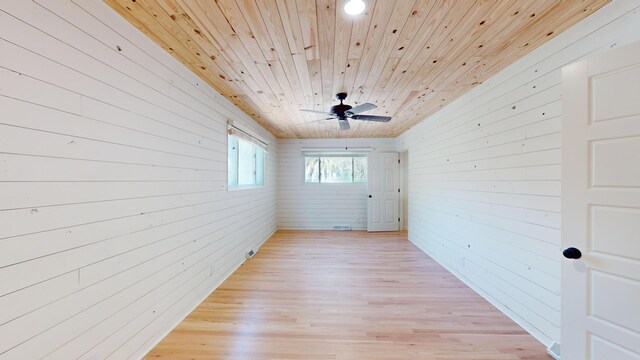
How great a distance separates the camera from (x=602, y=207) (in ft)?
4.07

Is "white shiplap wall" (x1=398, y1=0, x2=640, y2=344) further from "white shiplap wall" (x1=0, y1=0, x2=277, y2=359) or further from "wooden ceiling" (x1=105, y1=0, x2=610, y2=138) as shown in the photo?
"white shiplap wall" (x1=0, y1=0, x2=277, y2=359)

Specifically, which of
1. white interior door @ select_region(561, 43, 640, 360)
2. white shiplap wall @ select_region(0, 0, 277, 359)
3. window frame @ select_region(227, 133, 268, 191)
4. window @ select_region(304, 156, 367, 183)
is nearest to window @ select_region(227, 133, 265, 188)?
window frame @ select_region(227, 133, 268, 191)

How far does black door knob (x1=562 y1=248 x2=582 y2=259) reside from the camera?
1316mm

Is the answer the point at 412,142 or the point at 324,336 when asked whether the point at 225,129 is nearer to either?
the point at 324,336

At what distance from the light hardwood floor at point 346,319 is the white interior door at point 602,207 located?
0.76 metres

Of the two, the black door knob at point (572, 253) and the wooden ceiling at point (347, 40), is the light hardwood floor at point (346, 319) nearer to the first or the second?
the black door knob at point (572, 253)

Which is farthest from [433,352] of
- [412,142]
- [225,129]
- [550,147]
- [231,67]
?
[412,142]

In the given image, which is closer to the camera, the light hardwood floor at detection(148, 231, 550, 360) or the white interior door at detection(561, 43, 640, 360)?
the white interior door at detection(561, 43, 640, 360)

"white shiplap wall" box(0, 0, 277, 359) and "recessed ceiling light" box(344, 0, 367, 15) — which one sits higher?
"recessed ceiling light" box(344, 0, 367, 15)

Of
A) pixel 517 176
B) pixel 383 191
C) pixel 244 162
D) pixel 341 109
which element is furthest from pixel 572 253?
pixel 383 191

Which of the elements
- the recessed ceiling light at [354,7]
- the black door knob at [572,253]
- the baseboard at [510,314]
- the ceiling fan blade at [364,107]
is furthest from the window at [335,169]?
the black door knob at [572,253]

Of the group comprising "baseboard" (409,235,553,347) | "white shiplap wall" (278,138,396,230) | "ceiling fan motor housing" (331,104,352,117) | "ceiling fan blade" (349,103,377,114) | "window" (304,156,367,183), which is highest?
"ceiling fan motor housing" (331,104,352,117)

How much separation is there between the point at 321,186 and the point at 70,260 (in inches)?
202

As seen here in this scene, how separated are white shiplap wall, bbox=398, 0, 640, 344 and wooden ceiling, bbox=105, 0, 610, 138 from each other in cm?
17
